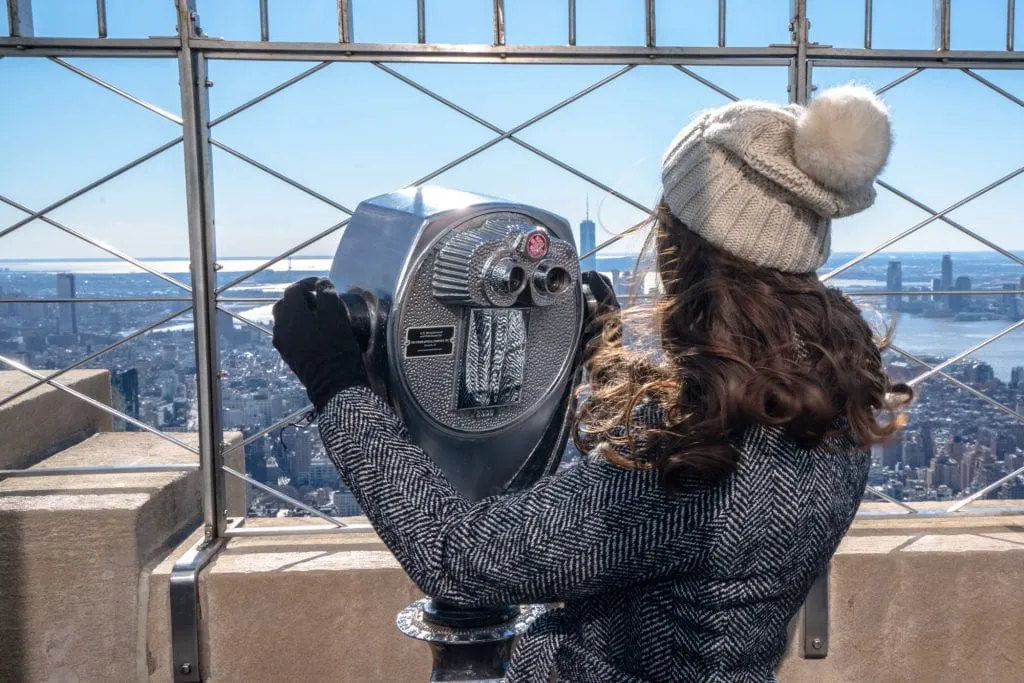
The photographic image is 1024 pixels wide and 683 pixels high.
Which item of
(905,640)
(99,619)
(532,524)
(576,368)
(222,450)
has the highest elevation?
(576,368)

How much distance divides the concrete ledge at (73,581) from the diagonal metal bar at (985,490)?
182 centimetres

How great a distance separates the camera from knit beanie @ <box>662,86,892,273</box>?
0.91 metres

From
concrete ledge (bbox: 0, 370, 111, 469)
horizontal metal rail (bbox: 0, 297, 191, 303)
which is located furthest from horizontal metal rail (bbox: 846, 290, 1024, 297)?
concrete ledge (bbox: 0, 370, 111, 469)

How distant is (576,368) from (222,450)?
1.11 m

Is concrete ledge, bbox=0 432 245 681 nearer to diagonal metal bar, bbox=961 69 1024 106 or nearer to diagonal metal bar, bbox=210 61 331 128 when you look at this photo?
diagonal metal bar, bbox=210 61 331 128

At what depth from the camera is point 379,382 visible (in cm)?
119

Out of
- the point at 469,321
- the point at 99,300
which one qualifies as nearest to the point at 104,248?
the point at 99,300

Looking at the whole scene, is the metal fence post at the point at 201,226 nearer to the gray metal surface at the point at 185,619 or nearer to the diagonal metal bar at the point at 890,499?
the gray metal surface at the point at 185,619

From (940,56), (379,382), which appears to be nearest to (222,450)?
(379,382)

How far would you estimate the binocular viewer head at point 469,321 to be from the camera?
3.88 ft

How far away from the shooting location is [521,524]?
926 millimetres

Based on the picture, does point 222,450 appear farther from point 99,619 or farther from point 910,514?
point 910,514

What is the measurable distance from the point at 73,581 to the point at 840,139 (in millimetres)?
1779

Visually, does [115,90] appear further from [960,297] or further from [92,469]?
[960,297]
